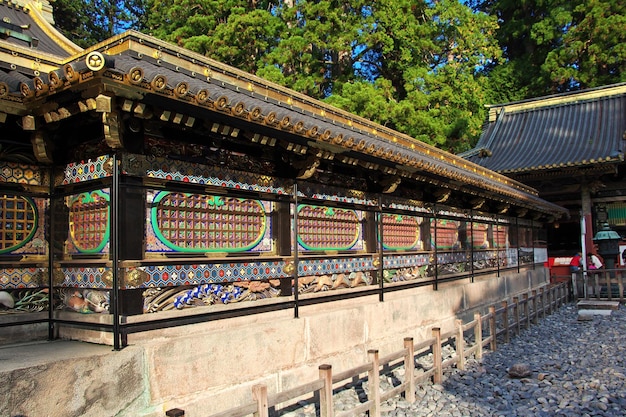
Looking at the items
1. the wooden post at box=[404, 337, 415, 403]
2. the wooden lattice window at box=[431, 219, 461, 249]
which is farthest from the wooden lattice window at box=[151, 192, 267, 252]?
the wooden lattice window at box=[431, 219, 461, 249]

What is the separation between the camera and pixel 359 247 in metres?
9.63

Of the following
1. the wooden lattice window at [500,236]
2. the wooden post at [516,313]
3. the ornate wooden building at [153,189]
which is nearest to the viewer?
the ornate wooden building at [153,189]

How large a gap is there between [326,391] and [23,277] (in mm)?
3847

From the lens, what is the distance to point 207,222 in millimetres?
6621

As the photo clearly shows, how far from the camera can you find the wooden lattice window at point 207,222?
611 centimetres

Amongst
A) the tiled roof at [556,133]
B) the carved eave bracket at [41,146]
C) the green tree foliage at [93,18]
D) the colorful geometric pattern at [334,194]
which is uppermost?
the green tree foliage at [93,18]

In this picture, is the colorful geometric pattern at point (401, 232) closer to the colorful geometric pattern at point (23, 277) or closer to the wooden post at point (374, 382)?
the wooden post at point (374, 382)

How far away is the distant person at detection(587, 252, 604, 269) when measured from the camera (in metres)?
20.0

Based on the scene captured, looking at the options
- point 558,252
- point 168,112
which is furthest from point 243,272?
point 558,252

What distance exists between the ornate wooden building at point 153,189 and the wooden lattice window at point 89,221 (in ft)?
0.08

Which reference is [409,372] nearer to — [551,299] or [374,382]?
[374,382]

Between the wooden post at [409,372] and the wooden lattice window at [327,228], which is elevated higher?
the wooden lattice window at [327,228]

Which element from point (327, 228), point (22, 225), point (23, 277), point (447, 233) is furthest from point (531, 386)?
point (22, 225)

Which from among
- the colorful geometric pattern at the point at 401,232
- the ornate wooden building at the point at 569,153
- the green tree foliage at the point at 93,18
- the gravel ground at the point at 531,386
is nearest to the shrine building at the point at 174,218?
the gravel ground at the point at 531,386
